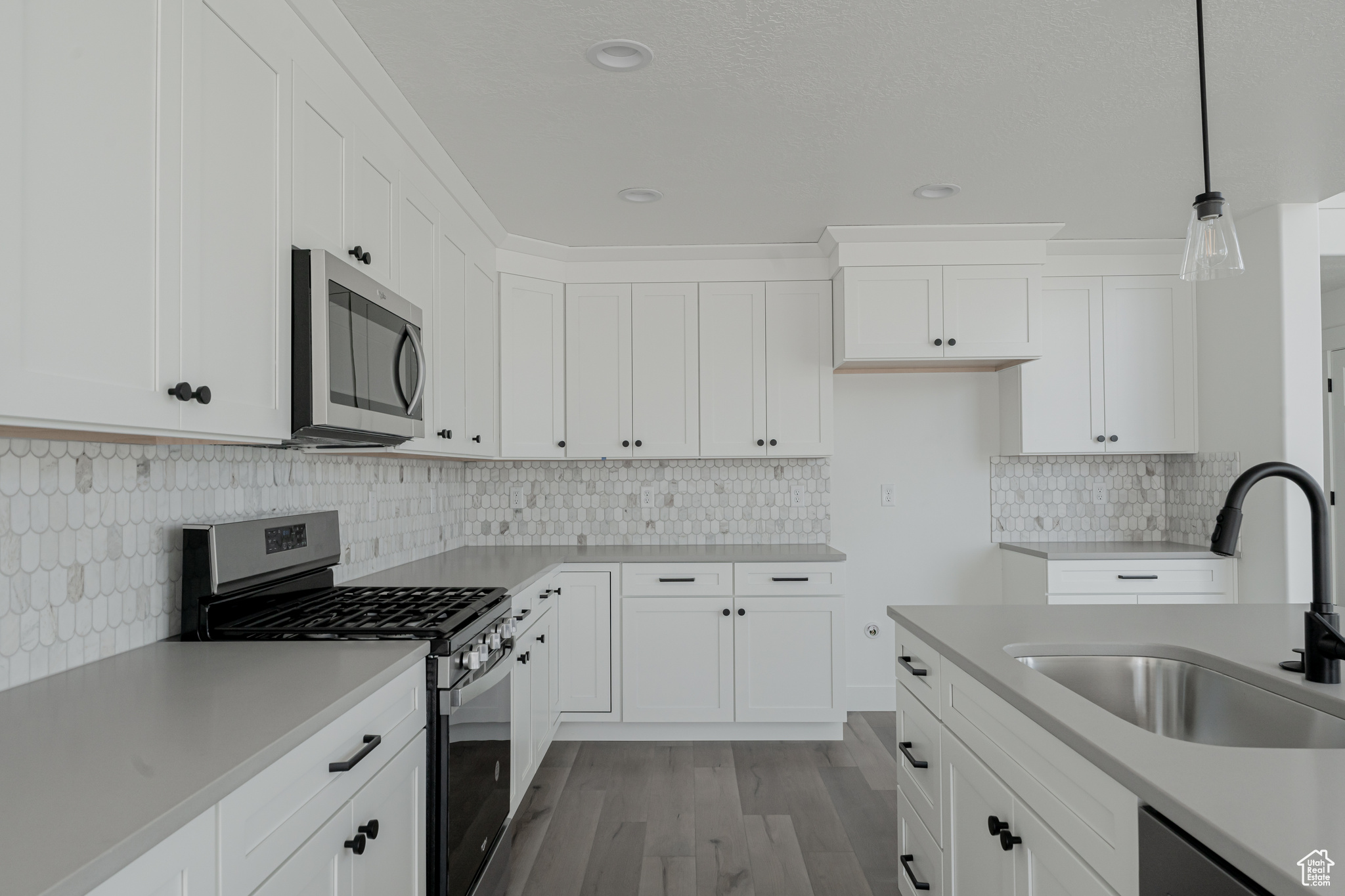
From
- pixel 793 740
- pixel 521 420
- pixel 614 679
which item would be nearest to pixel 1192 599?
pixel 793 740

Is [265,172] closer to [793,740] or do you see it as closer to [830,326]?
[830,326]

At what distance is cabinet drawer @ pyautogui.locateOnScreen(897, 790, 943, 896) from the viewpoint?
1938 millimetres

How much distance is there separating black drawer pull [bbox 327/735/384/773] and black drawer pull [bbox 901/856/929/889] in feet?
4.74

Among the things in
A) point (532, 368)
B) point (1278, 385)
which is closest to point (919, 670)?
Answer: point (532, 368)

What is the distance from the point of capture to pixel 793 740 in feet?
12.3

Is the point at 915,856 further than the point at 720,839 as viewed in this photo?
No

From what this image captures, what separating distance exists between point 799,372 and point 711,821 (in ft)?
7.09

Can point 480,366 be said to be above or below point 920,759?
above

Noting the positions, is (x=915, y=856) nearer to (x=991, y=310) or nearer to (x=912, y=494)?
(x=912, y=494)

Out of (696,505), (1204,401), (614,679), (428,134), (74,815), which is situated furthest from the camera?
(696,505)

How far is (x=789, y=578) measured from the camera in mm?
3705

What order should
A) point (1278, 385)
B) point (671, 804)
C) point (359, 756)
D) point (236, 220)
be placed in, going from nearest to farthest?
point (359, 756) → point (236, 220) → point (671, 804) → point (1278, 385)

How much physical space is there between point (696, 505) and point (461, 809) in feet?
8.13

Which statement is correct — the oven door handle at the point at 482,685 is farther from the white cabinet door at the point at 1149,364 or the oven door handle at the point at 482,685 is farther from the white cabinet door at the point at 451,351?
the white cabinet door at the point at 1149,364
